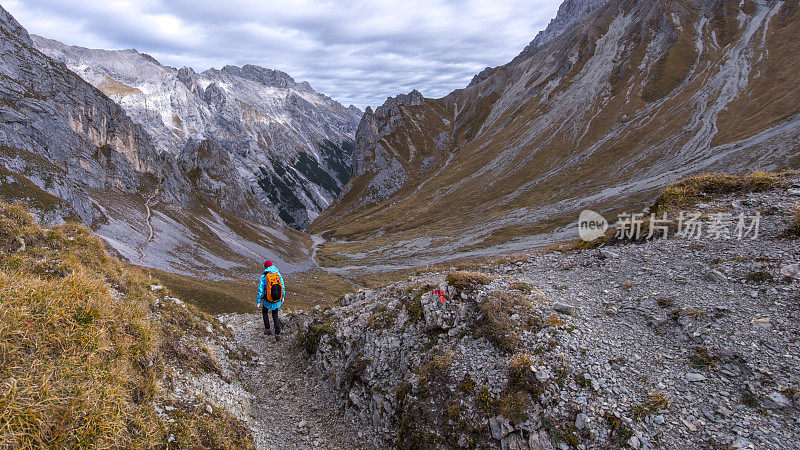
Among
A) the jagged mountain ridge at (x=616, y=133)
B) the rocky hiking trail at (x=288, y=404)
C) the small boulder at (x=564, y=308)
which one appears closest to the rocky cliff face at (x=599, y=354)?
the small boulder at (x=564, y=308)

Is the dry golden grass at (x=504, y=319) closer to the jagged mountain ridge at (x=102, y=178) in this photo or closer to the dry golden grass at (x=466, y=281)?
the dry golden grass at (x=466, y=281)

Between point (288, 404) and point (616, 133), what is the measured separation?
148326mm

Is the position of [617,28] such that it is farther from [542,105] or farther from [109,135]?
[109,135]

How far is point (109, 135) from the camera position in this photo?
3671 inches

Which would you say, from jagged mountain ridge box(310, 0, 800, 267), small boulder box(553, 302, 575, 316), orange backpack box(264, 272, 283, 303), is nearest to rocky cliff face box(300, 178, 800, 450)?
small boulder box(553, 302, 575, 316)

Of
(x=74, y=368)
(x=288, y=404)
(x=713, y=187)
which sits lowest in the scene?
(x=288, y=404)

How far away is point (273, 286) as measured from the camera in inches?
671

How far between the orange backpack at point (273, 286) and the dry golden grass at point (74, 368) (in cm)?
685

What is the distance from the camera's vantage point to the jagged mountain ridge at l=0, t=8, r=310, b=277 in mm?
50656

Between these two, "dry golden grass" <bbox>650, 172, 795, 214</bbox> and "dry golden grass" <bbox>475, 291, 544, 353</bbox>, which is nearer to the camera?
"dry golden grass" <bbox>475, 291, 544, 353</bbox>

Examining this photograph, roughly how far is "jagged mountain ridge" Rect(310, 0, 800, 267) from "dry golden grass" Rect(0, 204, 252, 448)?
68637 mm

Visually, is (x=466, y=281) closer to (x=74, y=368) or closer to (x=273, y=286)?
(x=273, y=286)

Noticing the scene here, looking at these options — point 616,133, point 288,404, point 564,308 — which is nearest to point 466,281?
point 564,308

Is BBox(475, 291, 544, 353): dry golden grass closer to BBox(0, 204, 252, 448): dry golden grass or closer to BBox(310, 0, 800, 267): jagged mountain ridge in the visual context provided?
BBox(0, 204, 252, 448): dry golden grass
